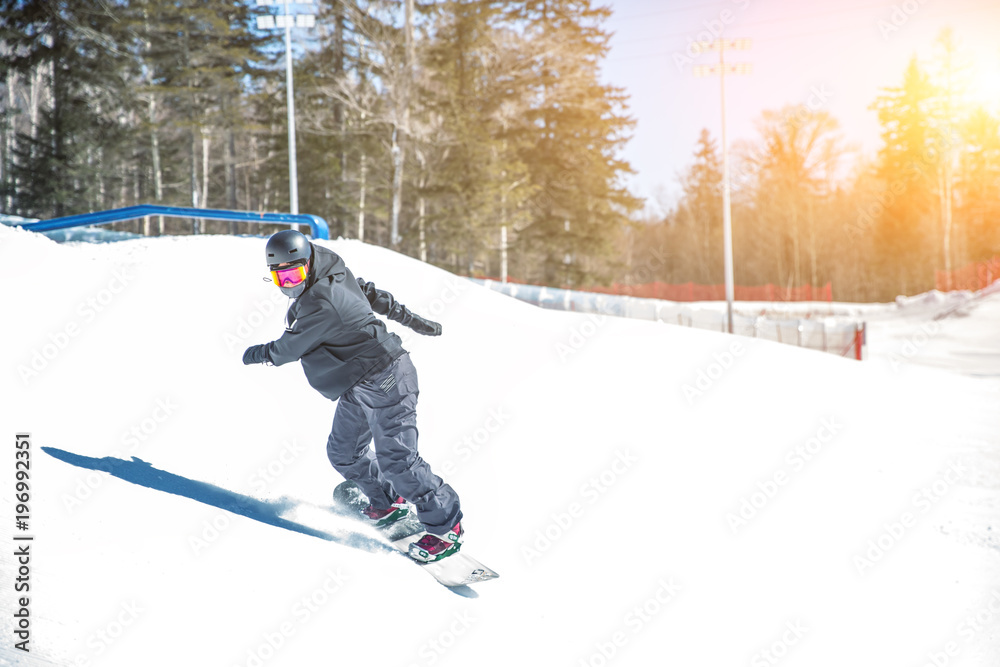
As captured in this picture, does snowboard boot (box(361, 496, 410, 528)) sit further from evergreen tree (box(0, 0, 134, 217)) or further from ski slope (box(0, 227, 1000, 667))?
evergreen tree (box(0, 0, 134, 217))

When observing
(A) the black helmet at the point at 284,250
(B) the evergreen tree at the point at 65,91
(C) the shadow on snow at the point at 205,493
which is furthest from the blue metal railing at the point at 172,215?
(B) the evergreen tree at the point at 65,91

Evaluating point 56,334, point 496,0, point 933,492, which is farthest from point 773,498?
point 496,0

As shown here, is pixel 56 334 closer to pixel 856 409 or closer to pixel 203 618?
pixel 203 618

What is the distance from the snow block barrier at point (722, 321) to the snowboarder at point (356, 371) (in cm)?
1215

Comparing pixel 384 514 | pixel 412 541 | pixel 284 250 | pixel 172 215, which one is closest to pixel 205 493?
pixel 384 514

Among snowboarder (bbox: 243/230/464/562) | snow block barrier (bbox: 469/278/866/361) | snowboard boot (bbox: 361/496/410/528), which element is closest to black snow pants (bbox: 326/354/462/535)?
snowboarder (bbox: 243/230/464/562)

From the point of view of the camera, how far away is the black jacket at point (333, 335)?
11.4 ft

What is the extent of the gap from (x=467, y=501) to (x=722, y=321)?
→ 52.6 ft

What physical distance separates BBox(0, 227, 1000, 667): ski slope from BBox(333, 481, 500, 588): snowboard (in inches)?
3.9

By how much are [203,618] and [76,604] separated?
528 mm

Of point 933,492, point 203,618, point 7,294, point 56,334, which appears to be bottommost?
point 933,492

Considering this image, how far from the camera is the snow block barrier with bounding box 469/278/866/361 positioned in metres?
17.3

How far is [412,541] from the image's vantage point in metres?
4.00

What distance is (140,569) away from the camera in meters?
3.12
